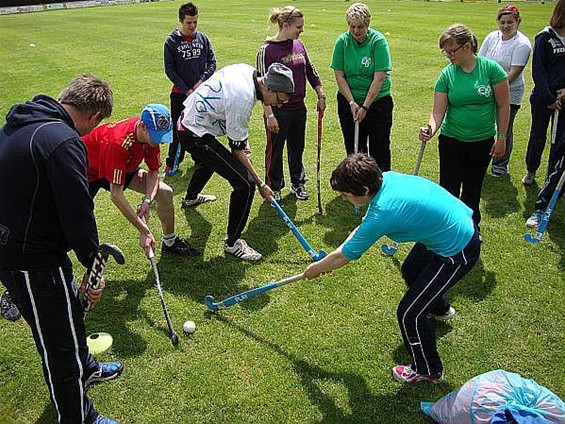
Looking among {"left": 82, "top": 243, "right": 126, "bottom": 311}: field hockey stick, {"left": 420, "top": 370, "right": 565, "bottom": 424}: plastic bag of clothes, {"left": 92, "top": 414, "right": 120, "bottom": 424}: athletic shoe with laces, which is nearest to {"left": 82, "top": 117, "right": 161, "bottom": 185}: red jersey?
{"left": 82, "top": 243, "right": 126, "bottom": 311}: field hockey stick

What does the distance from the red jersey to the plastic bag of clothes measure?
10.2 feet

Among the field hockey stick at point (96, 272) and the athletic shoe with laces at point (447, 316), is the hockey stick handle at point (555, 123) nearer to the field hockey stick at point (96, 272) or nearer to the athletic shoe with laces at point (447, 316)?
the athletic shoe with laces at point (447, 316)

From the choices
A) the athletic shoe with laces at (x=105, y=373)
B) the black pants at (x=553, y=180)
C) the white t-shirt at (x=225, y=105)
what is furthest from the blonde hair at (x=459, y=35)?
the athletic shoe with laces at (x=105, y=373)

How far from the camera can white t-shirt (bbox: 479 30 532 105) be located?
660 cm

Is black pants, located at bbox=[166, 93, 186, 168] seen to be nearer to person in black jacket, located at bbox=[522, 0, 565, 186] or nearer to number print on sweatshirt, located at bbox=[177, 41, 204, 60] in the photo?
number print on sweatshirt, located at bbox=[177, 41, 204, 60]

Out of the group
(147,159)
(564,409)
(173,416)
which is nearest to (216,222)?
(147,159)

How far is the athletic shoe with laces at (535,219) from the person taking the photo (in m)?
5.97

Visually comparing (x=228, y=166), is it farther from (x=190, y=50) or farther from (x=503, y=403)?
(x=503, y=403)

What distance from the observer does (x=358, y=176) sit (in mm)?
3250

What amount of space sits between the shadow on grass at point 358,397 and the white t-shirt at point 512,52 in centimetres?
465

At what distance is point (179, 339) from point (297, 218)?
2.52m

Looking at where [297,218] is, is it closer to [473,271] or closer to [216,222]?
[216,222]

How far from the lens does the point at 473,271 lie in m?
5.26

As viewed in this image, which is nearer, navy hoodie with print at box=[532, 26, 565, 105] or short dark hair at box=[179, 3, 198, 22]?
navy hoodie with print at box=[532, 26, 565, 105]
